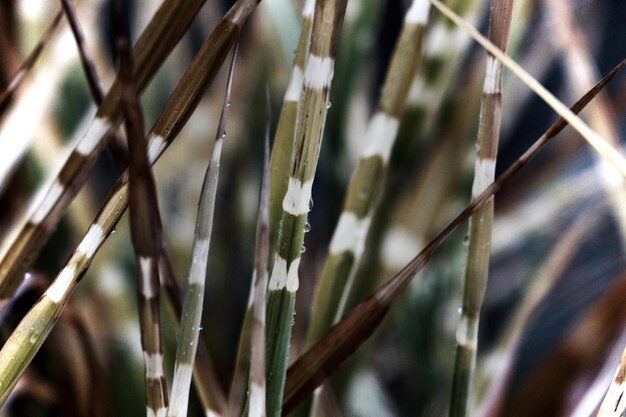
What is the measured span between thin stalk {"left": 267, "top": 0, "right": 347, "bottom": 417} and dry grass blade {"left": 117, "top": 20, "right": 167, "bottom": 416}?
4cm

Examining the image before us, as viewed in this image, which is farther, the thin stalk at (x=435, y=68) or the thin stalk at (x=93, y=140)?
the thin stalk at (x=435, y=68)

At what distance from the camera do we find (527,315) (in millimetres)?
352

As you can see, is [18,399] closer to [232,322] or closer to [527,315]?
[232,322]

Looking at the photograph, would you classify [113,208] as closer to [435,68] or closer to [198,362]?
[198,362]

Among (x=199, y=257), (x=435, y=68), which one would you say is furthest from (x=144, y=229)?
(x=435, y=68)

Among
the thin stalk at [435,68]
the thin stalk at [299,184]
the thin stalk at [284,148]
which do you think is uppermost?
the thin stalk at [435,68]

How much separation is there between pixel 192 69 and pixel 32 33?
0.65ft

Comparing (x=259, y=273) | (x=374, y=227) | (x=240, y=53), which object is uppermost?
(x=240, y=53)

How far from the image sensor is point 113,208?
209 mm

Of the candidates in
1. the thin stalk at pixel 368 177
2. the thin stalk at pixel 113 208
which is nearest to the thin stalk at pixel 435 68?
the thin stalk at pixel 368 177

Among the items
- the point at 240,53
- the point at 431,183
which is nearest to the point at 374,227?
the point at 431,183

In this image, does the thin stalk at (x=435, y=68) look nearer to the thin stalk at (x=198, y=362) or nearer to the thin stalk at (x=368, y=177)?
the thin stalk at (x=368, y=177)

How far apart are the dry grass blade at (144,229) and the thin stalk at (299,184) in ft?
0.13

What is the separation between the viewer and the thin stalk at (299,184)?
0.64ft
